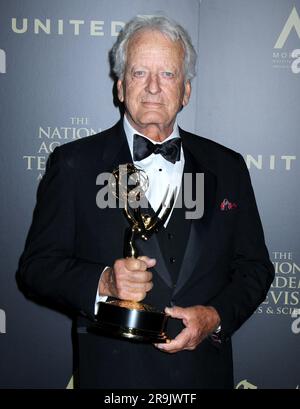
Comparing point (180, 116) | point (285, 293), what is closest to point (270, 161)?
point (180, 116)

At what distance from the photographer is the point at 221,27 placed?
2.45 meters

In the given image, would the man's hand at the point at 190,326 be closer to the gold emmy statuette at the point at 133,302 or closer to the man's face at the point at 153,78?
the gold emmy statuette at the point at 133,302

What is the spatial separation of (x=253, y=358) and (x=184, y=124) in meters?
1.20

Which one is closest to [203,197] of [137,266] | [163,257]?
[163,257]

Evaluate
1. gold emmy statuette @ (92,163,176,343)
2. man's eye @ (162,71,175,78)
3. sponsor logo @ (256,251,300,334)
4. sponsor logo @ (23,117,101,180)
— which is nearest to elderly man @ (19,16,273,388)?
man's eye @ (162,71,175,78)

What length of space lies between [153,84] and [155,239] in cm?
50

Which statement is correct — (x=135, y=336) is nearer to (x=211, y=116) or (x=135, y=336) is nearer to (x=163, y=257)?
(x=163, y=257)

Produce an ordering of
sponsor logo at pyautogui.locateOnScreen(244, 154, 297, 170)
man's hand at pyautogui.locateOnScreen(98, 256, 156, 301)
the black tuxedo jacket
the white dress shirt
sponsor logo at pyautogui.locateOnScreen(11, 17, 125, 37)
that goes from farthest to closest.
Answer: sponsor logo at pyautogui.locateOnScreen(244, 154, 297, 170) → sponsor logo at pyautogui.locateOnScreen(11, 17, 125, 37) → the white dress shirt → the black tuxedo jacket → man's hand at pyautogui.locateOnScreen(98, 256, 156, 301)

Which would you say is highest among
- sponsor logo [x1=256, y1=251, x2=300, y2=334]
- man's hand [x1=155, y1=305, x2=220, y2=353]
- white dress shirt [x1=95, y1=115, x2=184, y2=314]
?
white dress shirt [x1=95, y1=115, x2=184, y2=314]

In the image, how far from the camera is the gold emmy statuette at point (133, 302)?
1.43 meters

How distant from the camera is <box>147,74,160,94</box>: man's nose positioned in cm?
171

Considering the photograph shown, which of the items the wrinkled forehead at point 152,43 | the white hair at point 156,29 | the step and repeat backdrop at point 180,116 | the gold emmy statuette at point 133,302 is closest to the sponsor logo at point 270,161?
the step and repeat backdrop at point 180,116

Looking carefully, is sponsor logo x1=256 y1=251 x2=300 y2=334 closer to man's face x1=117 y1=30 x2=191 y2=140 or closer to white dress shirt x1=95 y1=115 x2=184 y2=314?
white dress shirt x1=95 y1=115 x2=184 y2=314

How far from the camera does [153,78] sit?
1727 millimetres
